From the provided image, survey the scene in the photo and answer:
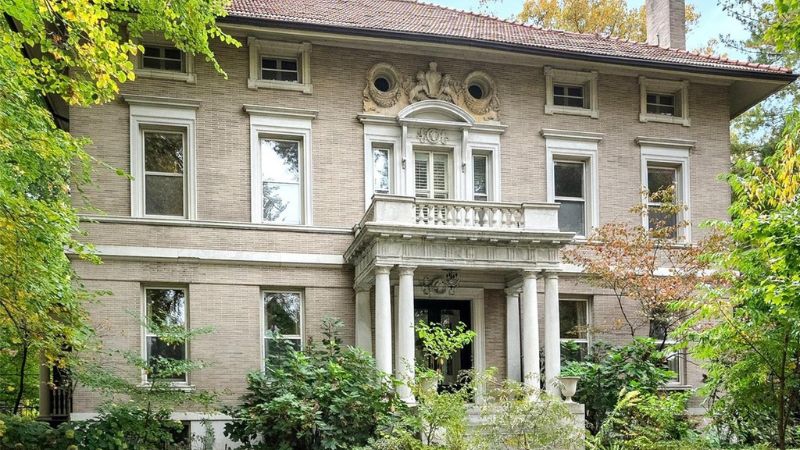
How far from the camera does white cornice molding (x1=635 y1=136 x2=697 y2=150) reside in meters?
20.5

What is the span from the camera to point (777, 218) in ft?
29.4

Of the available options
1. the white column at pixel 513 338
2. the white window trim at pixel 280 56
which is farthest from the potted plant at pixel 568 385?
the white window trim at pixel 280 56

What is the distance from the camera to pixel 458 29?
2017cm

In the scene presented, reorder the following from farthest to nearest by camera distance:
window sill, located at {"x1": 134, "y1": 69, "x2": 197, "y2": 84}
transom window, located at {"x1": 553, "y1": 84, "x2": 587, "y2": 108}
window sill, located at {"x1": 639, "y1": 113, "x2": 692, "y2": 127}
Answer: window sill, located at {"x1": 639, "y1": 113, "x2": 692, "y2": 127}, transom window, located at {"x1": 553, "y1": 84, "x2": 587, "y2": 108}, window sill, located at {"x1": 134, "y1": 69, "x2": 197, "y2": 84}

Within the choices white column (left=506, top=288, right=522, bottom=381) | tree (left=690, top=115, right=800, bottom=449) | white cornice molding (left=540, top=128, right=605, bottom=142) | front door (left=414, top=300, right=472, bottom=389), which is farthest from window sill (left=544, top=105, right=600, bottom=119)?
tree (left=690, top=115, right=800, bottom=449)

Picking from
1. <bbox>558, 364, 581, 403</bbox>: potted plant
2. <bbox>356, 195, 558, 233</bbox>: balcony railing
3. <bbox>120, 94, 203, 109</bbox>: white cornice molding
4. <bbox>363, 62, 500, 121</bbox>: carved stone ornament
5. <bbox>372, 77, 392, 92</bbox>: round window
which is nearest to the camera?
<bbox>356, 195, 558, 233</bbox>: balcony railing

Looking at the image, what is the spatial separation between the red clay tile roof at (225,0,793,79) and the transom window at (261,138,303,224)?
9.86 ft

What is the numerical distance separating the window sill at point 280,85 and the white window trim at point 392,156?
1.70 meters

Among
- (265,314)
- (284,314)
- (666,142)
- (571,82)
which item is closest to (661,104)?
(666,142)

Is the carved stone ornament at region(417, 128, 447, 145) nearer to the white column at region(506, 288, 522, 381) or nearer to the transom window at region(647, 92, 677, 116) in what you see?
the white column at region(506, 288, 522, 381)

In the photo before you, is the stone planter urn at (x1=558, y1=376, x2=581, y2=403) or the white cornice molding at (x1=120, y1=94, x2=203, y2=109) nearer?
the stone planter urn at (x1=558, y1=376, x2=581, y2=403)

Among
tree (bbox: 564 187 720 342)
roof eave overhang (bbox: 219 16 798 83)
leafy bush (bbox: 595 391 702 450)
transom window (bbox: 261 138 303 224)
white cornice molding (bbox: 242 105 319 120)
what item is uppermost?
roof eave overhang (bbox: 219 16 798 83)

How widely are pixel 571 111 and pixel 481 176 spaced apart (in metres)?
3.08

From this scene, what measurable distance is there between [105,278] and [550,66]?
12.3 meters
